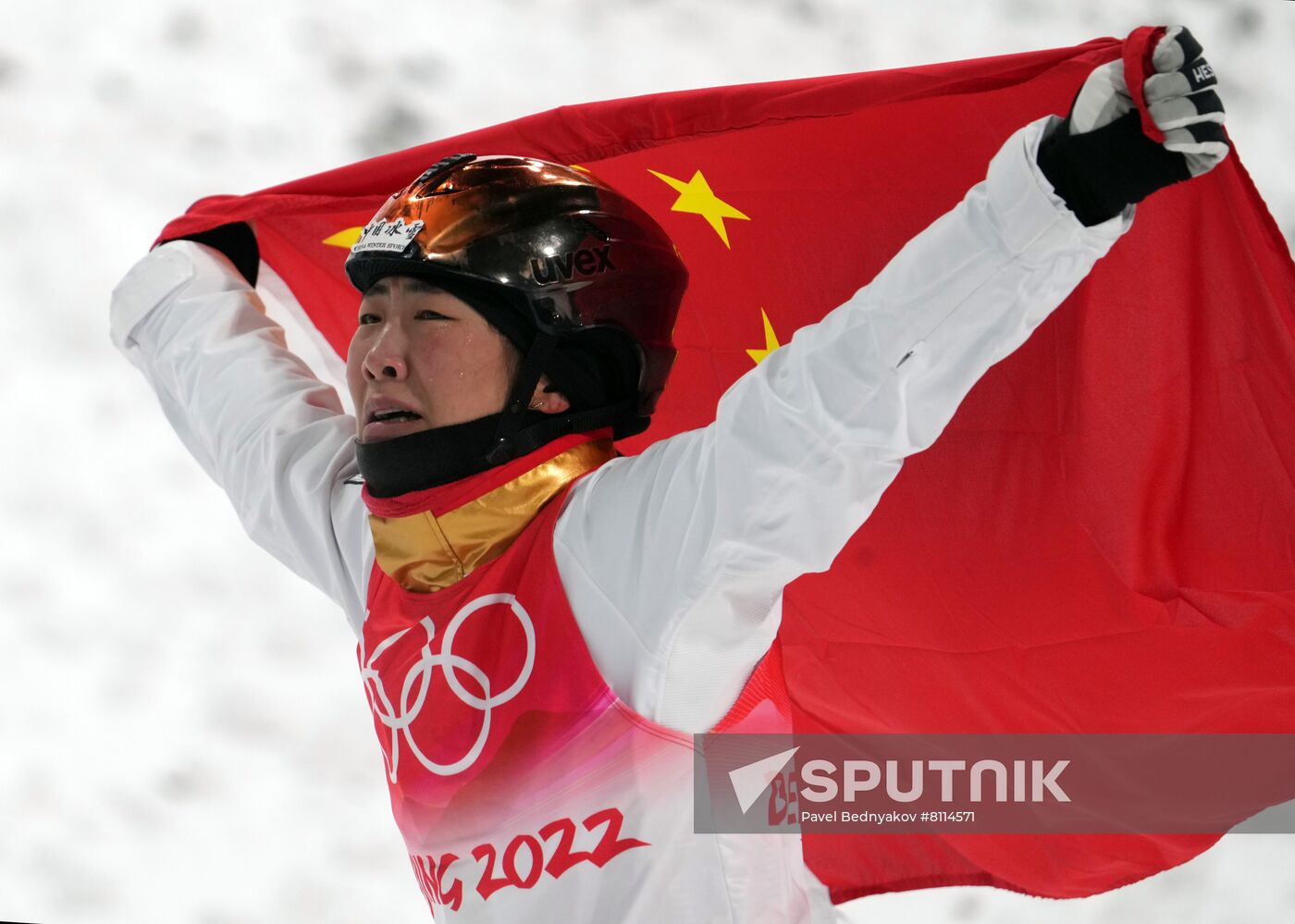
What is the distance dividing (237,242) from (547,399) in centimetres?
101

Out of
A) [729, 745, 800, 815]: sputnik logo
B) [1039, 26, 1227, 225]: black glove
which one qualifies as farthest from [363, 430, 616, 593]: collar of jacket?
[1039, 26, 1227, 225]: black glove

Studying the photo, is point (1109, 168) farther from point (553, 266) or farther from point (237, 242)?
point (237, 242)

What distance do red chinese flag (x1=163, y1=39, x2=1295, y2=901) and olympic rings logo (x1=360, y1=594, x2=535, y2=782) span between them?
2.14ft

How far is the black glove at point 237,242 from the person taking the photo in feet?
8.82

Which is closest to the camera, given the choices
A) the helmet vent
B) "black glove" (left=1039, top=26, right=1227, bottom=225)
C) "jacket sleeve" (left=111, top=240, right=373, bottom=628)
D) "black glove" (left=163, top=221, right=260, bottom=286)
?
"black glove" (left=1039, top=26, right=1227, bottom=225)

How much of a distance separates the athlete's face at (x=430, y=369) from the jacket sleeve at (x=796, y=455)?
0.76 feet

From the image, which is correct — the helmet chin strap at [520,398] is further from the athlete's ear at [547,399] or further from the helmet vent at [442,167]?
the helmet vent at [442,167]

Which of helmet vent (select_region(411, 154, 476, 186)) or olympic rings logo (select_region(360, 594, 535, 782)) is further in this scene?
helmet vent (select_region(411, 154, 476, 186))

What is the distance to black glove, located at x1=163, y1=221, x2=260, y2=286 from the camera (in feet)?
8.82

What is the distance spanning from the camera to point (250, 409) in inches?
95.7

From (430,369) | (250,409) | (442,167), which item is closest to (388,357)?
(430,369)

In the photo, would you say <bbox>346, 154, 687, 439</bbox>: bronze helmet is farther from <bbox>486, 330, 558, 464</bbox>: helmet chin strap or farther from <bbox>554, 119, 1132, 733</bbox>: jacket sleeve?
<bbox>554, 119, 1132, 733</bbox>: jacket sleeve

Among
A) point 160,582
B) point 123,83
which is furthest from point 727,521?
point 123,83

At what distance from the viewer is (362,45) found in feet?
10.3
